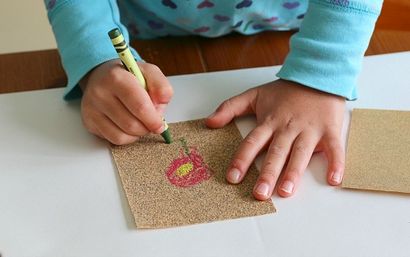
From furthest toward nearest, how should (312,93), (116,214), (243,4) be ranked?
(243,4) < (312,93) < (116,214)

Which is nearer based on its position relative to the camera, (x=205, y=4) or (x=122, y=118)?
(x=122, y=118)

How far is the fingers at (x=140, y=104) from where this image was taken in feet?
2.15

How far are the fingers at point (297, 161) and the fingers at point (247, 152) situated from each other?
33 millimetres

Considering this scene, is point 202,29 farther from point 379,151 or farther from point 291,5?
point 379,151

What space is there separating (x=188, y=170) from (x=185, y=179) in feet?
0.04

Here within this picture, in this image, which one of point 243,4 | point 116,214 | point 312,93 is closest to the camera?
point 116,214

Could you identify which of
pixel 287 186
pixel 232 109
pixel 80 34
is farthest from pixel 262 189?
pixel 80 34

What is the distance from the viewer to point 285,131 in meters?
0.69

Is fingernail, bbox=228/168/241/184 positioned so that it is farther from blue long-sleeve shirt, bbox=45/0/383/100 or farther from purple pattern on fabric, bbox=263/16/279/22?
purple pattern on fabric, bbox=263/16/279/22

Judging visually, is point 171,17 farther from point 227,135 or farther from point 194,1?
point 227,135

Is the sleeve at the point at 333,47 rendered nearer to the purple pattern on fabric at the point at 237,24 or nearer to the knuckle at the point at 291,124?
the knuckle at the point at 291,124

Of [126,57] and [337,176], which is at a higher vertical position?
[126,57]

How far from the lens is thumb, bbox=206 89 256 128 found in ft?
2.31

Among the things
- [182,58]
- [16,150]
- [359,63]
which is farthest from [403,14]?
[16,150]
